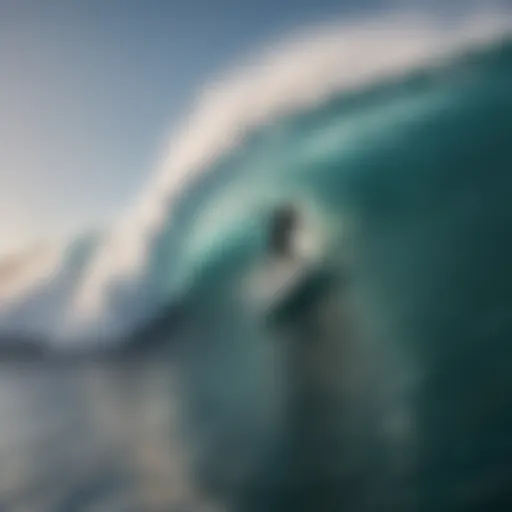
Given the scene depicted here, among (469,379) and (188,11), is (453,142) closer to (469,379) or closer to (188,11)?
(469,379)

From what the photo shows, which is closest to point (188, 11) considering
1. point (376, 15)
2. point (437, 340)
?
point (376, 15)

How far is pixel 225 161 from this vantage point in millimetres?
→ 1095

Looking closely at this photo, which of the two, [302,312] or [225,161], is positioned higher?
[225,161]

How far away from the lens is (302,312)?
3.39 ft

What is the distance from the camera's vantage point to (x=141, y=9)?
3.71 ft

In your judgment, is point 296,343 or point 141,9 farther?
point 141,9

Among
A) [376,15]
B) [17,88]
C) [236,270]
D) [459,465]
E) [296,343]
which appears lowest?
[459,465]

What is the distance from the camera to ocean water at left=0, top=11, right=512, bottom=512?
3.23 feet

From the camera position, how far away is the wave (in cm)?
107

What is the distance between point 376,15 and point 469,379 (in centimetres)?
54

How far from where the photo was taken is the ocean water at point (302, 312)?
0.98m

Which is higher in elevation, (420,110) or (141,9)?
(141,9)

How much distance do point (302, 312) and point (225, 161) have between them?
255 mm

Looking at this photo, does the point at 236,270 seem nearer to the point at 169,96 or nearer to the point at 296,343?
the point at 296,343
